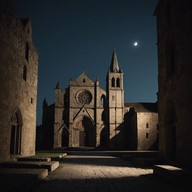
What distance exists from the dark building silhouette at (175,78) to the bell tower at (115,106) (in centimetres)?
3291

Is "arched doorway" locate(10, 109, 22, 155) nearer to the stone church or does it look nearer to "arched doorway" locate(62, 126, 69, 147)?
the stone church

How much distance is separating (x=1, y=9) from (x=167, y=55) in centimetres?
942

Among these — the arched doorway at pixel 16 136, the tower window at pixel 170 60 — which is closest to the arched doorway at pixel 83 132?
the arched doorway at pixel 16 136

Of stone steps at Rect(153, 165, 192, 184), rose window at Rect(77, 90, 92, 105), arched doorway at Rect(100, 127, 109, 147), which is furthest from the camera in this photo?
rose window at Rect(77, 90, 92, 105)

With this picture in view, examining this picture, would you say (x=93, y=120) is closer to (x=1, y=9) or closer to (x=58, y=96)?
(x=58, y=96)

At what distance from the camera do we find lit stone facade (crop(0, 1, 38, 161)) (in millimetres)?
13328

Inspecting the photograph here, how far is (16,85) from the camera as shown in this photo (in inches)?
607

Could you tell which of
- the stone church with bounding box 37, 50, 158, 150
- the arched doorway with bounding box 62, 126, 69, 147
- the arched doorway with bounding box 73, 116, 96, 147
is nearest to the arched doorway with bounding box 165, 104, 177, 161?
the stone church with bounding box 37, 50, 158, 150

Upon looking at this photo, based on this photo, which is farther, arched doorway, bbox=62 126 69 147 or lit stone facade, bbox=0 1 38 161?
arched doorway, bbox=62 126 69 147

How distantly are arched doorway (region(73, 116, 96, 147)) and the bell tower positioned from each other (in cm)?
394

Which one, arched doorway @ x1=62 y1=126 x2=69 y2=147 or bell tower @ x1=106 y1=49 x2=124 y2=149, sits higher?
bell tower @ x1=106 y1=49 x2=124 y2=149

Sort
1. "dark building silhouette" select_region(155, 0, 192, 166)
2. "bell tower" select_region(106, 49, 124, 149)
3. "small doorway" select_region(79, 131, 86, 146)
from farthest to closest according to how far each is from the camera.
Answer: "small doorway" select_region(79, 131, 86, 146), "bell tower" select_region(106, 49, 124, 149), "dark building silhouette" select_region(155, 0, 192, 166)

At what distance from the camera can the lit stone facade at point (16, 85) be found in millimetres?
13328

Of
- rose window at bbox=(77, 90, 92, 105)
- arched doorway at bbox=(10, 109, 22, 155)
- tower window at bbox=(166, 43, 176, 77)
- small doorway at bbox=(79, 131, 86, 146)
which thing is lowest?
small doorway at bbox=(79, 131, 86, 146)
